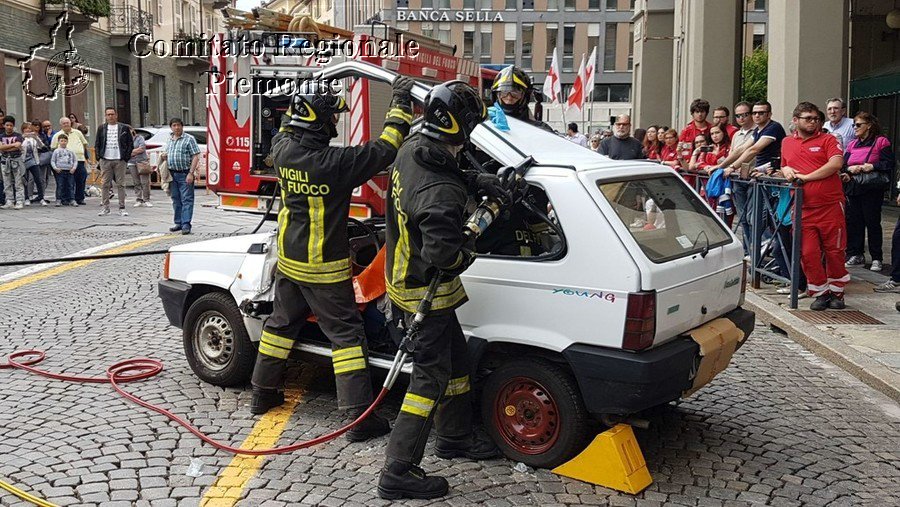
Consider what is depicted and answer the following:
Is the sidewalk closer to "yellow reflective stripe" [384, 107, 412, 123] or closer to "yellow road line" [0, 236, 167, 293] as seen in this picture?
"yellow reflective stripe" [384, 107, 412, 123]

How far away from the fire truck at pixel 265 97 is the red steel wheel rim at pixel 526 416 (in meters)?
4.85

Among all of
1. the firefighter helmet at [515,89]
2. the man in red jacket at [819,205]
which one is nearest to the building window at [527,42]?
the man in red jacket at [819,205]

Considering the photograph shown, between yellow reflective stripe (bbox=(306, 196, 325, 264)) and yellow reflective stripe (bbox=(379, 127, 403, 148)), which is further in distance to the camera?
yellow reflective stripe (bbox=(306, 196, 325, 264))

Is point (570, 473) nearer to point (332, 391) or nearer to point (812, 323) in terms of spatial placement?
point (332, 391)

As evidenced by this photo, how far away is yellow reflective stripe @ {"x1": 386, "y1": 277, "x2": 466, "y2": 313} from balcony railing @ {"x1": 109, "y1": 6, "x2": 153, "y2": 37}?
33.7 m

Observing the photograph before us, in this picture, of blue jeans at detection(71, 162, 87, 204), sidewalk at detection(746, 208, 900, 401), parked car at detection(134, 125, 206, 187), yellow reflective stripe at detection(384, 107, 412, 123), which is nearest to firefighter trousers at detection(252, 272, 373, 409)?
yellow reflective stripe at detection(384, 107, 412, 123)

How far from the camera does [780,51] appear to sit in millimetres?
13883

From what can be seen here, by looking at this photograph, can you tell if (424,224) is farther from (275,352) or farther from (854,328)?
(854,328)

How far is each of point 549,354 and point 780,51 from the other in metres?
10.8

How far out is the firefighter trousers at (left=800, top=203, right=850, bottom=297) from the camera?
27.9 ft

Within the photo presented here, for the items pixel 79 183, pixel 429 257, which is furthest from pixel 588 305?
pixel 79 183

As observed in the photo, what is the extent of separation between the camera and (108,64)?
34969 mm

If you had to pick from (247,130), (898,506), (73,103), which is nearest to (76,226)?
(247,130)

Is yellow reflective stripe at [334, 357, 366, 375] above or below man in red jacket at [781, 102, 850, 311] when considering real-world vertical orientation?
below
